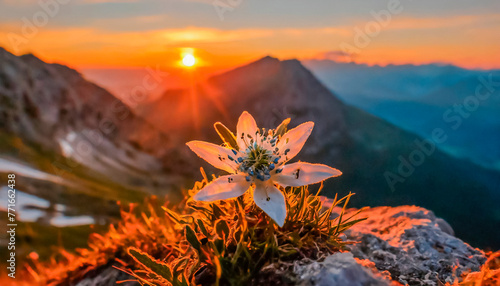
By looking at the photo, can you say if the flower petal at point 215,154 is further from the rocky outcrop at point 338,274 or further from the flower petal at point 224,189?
the rocky outcrop at point 338,274

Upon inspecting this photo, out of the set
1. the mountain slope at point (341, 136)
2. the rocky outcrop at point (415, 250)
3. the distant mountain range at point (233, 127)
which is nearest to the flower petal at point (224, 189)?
the rocky outcrop at point (415, 250)

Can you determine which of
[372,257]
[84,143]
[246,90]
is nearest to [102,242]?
[372,257]

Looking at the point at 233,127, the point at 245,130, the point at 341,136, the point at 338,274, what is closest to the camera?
the point at 338,274

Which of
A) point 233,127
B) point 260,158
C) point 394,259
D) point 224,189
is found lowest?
point 394,259

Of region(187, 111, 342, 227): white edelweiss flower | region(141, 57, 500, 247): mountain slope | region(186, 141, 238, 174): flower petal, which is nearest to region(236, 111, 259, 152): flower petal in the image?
region(187, 111, 342, 227): white edelweiss flower

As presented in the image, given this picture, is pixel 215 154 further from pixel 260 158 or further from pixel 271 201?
pixel 271 201

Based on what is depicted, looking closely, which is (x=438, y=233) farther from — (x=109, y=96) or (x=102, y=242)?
(x=109, y=96)

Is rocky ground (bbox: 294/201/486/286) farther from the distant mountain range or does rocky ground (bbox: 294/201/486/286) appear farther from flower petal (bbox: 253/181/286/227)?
the distant mountain range

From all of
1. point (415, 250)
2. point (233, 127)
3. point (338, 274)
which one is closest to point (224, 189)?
point (338, 274)
